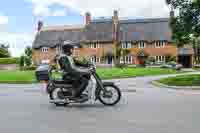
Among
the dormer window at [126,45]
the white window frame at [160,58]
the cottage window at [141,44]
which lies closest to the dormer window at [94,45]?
the dormer window at [126,45]

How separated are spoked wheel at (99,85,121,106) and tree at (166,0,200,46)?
44.1ft

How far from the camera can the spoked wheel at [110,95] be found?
11191mm

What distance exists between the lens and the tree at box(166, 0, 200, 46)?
23391mm

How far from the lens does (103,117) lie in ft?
30.3

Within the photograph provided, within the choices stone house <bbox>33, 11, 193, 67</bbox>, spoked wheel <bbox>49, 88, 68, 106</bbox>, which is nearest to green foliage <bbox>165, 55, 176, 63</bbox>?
stone house <bbox>33, 11, 193, 67</bbox>

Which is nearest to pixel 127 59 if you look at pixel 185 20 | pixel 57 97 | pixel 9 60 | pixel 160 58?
pixel 160 58

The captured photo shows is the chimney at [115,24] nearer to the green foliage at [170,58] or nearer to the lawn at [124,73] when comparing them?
the green foliage at [170,58]

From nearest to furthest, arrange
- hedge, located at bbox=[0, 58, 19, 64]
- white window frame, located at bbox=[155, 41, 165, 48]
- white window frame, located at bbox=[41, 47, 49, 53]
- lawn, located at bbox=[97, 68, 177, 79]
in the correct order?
lawn, located at bbox=[97, 68, 177, 79]
hedge, located at bbox=[0, 58, 19, 64]
white window frame, located at bbox=[155, 41, 165, 48]
white window frame, located at bbox=[41, 47, 49, 53]

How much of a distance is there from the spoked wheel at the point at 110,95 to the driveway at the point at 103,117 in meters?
0.22

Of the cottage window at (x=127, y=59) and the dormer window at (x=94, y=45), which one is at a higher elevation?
the dormer window at (x=94, y=45)

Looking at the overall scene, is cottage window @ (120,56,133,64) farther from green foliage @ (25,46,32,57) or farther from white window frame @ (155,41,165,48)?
green foliage @ (25,46,32,57)

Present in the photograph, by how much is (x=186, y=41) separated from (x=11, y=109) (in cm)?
1591

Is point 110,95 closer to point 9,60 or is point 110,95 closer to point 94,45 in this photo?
point 9,60

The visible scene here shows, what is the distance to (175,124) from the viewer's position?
8141 mm
